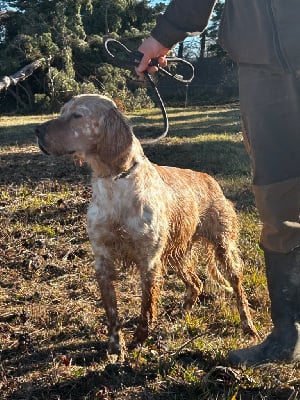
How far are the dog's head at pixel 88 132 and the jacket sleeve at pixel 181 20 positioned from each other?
56 cm

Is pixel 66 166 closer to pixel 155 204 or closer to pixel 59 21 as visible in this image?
pixel 155 204

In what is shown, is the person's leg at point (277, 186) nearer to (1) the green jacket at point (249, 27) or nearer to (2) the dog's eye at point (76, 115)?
(1) the green jacket at point (249, 27)

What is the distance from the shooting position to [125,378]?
296 centimetres

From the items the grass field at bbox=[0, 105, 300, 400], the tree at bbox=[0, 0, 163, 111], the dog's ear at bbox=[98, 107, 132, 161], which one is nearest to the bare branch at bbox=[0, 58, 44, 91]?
the tree at bbox=[0, 0, 163, 111]

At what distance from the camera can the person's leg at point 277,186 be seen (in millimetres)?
2867

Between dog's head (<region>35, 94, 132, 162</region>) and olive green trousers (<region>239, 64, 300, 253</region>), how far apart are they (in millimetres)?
790

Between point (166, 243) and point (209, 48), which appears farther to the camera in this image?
point (209, 48)

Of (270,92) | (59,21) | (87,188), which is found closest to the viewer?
(270,92)

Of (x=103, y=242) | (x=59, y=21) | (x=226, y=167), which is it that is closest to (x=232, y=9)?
(x=103, y=242)

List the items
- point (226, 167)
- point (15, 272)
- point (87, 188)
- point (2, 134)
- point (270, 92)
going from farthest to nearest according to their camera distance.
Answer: point (2, 134) → point (226, 167) → point (87, 188) → point (15, 272) → point (270, 92)

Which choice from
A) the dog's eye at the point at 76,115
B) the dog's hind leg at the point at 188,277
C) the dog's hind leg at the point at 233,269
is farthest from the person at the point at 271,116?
the dog's hind leg at the point at 188,277

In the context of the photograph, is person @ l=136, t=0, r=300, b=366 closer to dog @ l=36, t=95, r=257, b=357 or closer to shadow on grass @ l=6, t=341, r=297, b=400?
shadow on grass @ l=6, t=341, r=297, b=400

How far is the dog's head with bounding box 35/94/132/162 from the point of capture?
3.37 m

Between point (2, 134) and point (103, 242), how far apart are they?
36.8ft
